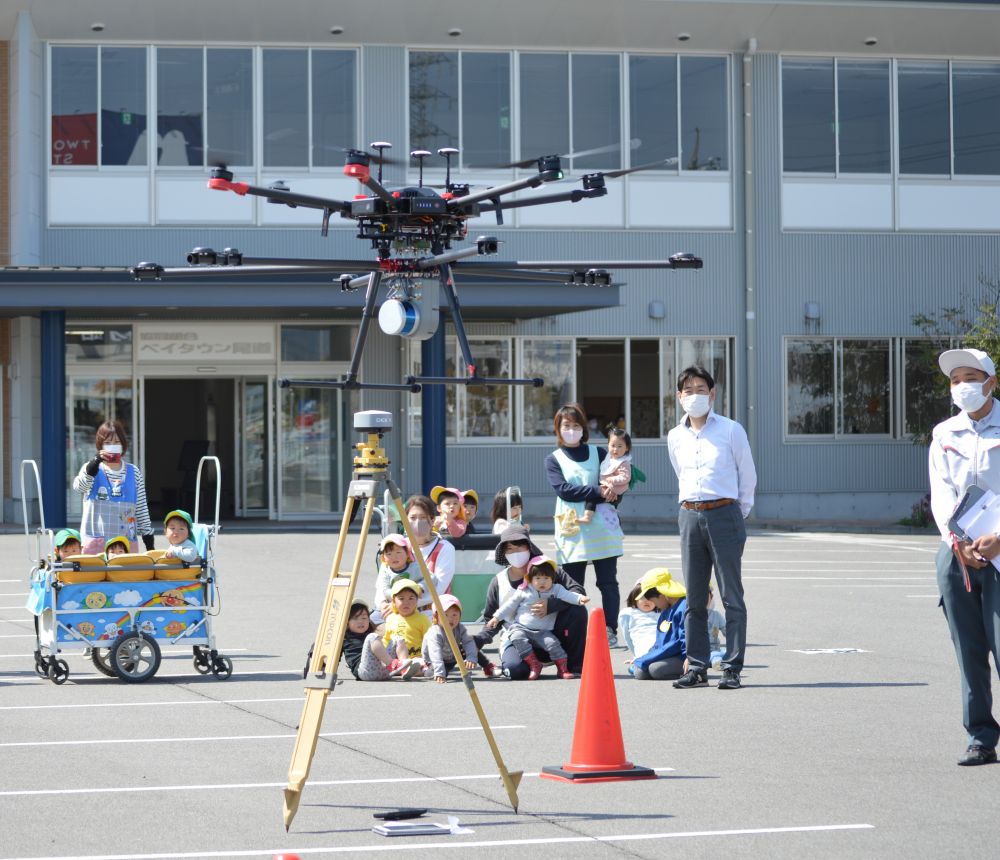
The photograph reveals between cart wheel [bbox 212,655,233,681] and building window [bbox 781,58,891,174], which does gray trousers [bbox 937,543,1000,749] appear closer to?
cart wheel [bbox 212,655,233,681]

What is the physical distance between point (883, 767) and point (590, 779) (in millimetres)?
1448

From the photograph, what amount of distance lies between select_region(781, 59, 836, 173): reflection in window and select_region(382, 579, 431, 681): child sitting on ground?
850 inches

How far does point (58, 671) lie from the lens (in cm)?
1100

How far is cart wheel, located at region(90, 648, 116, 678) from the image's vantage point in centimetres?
1113

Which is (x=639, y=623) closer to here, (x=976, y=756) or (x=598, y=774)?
(x=976, y=756)

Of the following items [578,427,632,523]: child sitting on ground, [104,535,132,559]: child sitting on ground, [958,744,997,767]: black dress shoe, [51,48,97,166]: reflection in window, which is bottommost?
[958,744,997,767]: black dress shoe

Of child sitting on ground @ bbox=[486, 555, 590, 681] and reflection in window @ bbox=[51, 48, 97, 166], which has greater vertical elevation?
reflection in window @ bbox=[51, 48, 97, 166]

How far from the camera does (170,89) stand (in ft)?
96.0

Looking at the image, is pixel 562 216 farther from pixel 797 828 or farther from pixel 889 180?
pixel 797 828

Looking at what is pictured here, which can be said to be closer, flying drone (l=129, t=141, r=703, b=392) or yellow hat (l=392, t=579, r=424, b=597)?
flying drone (l=129, t=141, r=703, b=392)

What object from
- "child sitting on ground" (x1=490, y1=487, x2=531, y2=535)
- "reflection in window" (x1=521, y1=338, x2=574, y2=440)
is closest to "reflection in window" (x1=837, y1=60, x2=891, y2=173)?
"reflection in window" (x1=521, y1=338, x2=574, y2=440)

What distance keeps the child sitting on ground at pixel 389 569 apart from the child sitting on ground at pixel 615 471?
4.76ft

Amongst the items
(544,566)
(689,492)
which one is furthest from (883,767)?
(544,566)

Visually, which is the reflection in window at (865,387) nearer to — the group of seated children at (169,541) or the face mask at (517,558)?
the face mask at (517,558)
